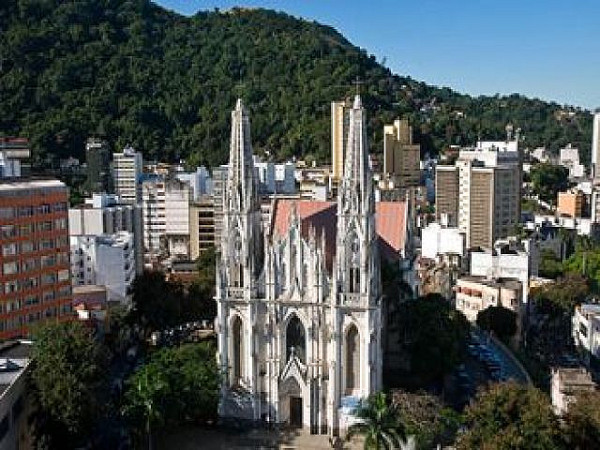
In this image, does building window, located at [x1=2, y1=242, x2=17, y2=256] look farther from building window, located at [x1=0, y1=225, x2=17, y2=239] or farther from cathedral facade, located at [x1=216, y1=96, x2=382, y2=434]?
cathedral facade, located at [x1=216, y1=96, x2=382, y2=434]

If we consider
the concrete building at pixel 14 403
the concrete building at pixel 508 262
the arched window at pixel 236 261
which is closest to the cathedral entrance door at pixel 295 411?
the arched window at pixel 236 261

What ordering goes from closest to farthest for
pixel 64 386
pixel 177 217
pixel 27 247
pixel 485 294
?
1. pixel 64 386
2. pixel 27 247
3. pixel 485 294
4. pixel 177 217

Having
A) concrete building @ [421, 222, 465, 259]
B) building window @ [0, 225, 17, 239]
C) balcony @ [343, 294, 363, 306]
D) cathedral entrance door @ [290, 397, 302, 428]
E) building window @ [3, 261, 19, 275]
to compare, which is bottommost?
cathedral entrance door @ [290, 397, 302, 428]

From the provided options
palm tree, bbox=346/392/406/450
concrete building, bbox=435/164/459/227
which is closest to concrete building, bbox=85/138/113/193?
concrete building, bbox=435/164/459/227

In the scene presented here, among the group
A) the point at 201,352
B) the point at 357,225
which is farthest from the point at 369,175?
the point at 201,352

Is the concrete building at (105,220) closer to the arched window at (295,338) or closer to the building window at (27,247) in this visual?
the building window at (27,247)

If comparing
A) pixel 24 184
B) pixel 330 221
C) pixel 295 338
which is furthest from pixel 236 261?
pixel 24 184

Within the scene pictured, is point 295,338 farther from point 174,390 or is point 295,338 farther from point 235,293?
point 174,390
